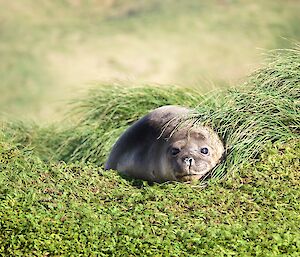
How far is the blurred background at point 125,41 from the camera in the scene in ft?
70.8

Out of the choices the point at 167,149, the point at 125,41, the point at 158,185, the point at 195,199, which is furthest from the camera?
the point at 125,41

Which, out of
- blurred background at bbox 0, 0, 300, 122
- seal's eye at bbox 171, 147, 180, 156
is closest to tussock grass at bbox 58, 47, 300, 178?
seal's eye at bbox 171, 147, 180, 156

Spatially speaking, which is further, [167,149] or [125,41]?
[125,41]

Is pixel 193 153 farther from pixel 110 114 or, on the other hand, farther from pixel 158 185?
pixel 110 114

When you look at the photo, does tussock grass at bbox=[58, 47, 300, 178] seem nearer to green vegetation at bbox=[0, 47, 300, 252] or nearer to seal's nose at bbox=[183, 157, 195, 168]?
green vegetation at bbox=[0, 47, 300, 252]

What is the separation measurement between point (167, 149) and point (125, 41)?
17432 millimetres

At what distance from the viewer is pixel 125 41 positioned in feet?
78.6

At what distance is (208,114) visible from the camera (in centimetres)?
688

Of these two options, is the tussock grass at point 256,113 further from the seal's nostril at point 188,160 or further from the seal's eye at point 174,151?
the seal's eye at point 174,151

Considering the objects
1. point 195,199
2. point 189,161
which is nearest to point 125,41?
point 189,161

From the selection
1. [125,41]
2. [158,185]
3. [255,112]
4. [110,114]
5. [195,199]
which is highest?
[255,112]

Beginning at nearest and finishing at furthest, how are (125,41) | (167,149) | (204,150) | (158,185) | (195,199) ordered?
(195,199) < (158,185) < (204,150) < (167,149) < (125,41)

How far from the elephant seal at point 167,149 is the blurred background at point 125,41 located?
12208 mm

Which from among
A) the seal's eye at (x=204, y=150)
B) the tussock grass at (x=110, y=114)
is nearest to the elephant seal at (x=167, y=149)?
the seal's eye at (x=204, y=150)
